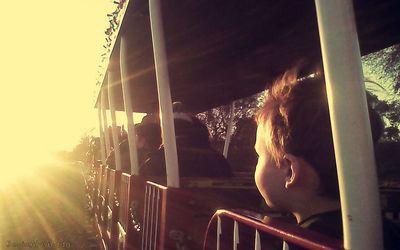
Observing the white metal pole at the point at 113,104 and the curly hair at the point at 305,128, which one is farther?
the white metal pole at the point at 113,104

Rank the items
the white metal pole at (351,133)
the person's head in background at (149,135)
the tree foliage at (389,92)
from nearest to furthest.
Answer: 1. the white metal pole at (351,133)
2. the tree foliage at (389,92)
3. the person's head in background at (149,135)

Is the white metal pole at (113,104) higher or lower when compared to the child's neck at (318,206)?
higher

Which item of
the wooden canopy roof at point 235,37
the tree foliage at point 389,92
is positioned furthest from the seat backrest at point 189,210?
the tree foliage at point 389,92

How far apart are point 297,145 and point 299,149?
0.01 m

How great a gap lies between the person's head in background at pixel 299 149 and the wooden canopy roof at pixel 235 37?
1.59 meters

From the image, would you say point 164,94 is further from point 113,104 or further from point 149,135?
point 113,104

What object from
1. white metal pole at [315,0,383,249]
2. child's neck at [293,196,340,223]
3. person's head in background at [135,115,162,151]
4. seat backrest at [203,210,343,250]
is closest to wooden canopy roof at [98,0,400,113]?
person's head in background at [135,115,162,151]

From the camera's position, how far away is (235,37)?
3902 millimetres

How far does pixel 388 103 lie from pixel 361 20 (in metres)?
0.69

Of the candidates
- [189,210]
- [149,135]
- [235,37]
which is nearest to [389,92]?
[235,37]

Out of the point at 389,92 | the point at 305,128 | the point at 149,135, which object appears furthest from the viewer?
the point at 149,135

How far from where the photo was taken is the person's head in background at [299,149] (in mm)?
1394

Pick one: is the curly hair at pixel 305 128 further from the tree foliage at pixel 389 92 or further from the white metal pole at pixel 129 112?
the white metal pole at pixel 129 112

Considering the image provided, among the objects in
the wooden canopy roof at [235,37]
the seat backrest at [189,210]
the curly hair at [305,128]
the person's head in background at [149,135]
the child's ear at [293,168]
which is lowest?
A: the seat backrest at [189,210]
